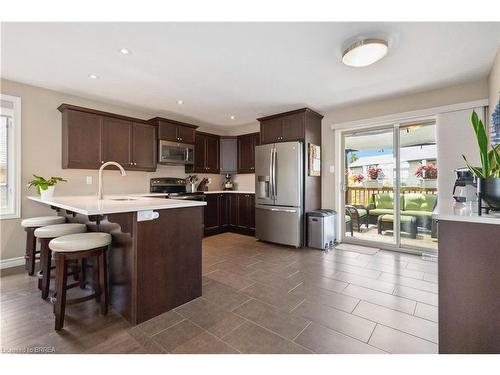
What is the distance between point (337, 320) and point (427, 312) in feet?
2.70

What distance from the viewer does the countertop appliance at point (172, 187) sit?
454 centimetres

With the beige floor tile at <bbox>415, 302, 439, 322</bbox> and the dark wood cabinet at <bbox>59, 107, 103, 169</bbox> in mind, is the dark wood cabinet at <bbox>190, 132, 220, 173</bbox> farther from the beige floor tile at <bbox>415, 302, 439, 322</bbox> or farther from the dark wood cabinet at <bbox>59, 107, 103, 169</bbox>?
the beige floor tile at <bbox>415, 302, 439, 322</bbox>

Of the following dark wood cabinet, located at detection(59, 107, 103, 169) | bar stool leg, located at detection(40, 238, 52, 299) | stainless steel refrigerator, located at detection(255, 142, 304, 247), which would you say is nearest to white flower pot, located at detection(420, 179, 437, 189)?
stainless steel refrigerator, located at detection(255, 142, 304, 247)

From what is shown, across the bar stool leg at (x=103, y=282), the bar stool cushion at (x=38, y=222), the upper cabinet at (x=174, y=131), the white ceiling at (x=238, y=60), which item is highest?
the white ceiling at (x=238, y=60)

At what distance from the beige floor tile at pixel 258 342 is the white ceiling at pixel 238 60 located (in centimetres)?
247

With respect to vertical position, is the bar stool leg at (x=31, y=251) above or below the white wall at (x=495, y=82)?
below

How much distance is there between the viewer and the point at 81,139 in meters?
3.57

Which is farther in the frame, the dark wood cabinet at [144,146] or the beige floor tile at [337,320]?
the dark wood cabinet at [144,146]

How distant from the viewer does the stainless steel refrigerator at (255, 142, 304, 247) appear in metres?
4.05

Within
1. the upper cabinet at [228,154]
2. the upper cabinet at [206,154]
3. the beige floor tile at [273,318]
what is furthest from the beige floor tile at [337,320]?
the upper cabinet at [228,154]

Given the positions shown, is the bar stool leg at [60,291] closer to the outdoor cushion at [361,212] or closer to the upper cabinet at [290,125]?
the upper cabinet at [290,125]
